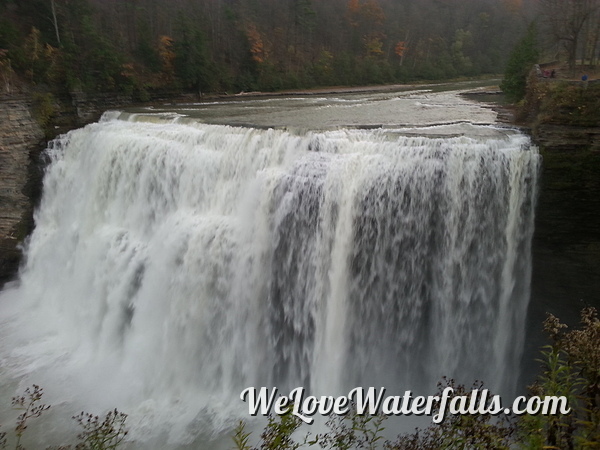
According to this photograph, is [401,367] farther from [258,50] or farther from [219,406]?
[258,50]

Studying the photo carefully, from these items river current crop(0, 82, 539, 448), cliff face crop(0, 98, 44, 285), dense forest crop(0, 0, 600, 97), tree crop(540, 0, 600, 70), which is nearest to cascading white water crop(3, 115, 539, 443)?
river current crop(0, 82, 539, 448)

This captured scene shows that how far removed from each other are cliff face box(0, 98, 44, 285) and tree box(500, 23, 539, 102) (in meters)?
16.1

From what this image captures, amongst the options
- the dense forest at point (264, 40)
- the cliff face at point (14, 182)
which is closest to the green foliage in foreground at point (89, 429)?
the cliff face at point (14, 182)

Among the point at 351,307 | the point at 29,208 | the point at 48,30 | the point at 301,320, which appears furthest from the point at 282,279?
the point at 48,30

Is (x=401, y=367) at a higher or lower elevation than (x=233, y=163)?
lower

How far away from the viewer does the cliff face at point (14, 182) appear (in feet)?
50.6

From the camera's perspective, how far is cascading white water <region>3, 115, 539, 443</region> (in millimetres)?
9125

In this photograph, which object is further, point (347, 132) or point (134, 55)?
point (134, 55)

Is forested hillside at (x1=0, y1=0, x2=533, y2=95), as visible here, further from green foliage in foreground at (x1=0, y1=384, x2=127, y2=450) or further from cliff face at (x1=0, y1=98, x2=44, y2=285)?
green foliage in foreground at (x1=0, y1=384, x2=127, y2=450)

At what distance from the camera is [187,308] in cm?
1060

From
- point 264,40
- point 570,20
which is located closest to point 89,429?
point 570,20

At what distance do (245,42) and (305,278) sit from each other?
2579 centimetres

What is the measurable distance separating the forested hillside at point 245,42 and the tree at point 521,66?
16168mm

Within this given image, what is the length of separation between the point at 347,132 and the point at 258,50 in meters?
22.7
